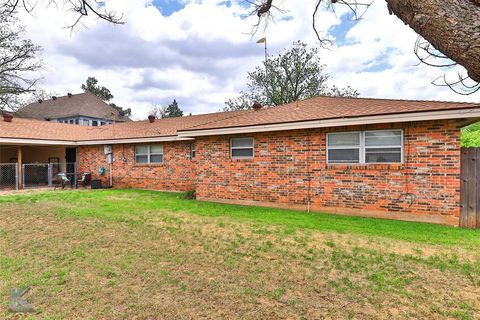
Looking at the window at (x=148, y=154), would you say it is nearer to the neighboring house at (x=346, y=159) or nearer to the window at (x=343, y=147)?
the neighboring house at (x=346, y=159)

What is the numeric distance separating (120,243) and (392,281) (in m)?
4.61

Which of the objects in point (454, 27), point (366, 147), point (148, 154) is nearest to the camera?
point (454, 27)

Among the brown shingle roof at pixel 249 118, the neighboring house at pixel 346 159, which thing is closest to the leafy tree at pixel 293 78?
the brown shingle roof at pixel 249 118

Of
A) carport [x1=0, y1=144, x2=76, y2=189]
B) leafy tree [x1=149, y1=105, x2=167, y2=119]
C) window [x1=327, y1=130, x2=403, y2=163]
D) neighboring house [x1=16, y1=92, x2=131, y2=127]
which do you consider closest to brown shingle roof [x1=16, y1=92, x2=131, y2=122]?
neighboring house [x1=16, y1=92, x2=131, y2=127]

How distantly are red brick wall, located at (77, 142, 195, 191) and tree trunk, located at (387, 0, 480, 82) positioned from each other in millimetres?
11513

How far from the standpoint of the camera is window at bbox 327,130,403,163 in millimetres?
7609

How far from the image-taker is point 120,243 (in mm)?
5488

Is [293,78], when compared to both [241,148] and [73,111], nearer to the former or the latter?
[241,148]

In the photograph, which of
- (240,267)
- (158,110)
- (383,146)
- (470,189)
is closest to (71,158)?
(240,267)

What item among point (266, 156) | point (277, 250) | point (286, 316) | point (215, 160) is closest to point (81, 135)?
point (215, 160)

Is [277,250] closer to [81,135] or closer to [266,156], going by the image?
[266,156]

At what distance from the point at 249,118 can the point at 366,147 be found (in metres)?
4.43

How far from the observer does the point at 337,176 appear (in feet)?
27.3

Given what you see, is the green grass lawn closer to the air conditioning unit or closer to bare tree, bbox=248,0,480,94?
bare tree, bbox=248,0,480,94
